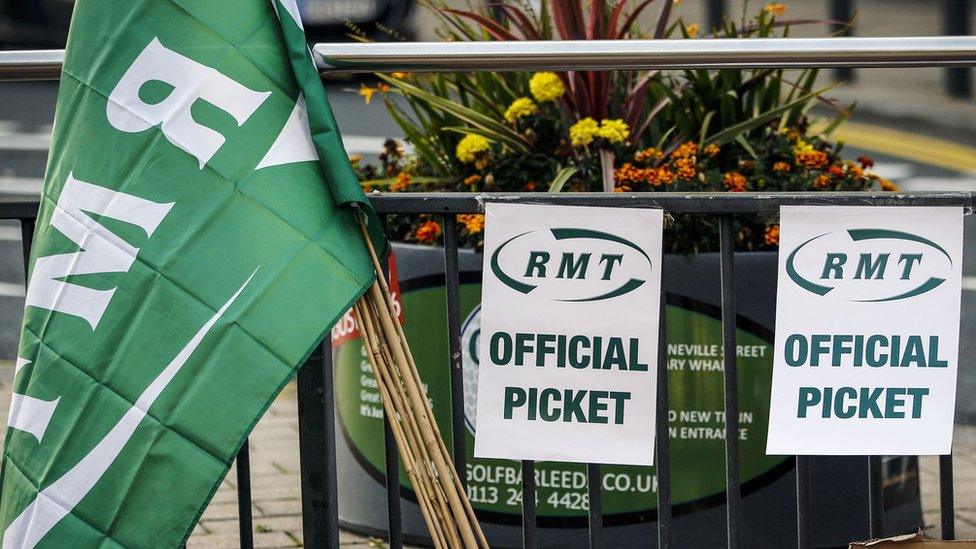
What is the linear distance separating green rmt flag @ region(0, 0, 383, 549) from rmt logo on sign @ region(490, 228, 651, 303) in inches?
16.1

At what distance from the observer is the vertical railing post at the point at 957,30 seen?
15.1 metres

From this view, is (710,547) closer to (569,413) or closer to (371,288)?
(569,413)

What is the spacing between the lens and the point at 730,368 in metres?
3.03

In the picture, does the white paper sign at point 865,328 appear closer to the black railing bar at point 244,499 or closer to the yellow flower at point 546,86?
the black railing bar at point 244,499

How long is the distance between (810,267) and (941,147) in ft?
35.2

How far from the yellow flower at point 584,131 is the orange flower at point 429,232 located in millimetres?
561

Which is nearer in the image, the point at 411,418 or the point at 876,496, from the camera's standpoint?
the point at 411,418

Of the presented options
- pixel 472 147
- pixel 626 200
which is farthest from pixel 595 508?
pixel 472 147

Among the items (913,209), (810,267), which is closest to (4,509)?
(810,267)

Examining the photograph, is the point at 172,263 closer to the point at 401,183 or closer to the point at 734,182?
the point at 401,183

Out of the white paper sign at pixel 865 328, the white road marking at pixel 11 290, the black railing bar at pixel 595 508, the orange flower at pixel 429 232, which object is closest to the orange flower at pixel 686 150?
the orange flower at pixel 429 232

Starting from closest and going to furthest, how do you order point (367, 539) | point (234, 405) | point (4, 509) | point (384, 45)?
point (234, 405) → point (4, 509) → point (384, 45) → point (367, 539)

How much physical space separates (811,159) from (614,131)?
2.32 ft

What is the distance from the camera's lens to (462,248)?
4.34m
